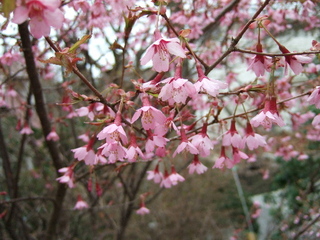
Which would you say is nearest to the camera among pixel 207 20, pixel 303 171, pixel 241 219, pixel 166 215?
pixel 207 20

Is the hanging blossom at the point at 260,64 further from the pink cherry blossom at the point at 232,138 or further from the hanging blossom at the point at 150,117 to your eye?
the hanging blossom at the point at 150,117

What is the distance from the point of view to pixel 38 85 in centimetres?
213

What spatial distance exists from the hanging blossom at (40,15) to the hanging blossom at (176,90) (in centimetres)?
44

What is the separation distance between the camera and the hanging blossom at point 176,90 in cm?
106

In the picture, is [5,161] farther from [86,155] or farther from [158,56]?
[158,56]

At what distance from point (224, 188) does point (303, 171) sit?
303 cm

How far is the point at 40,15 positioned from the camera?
807mm

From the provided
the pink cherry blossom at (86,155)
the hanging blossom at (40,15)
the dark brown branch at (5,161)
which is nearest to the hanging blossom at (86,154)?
the pink cherry blossom at (86,155)

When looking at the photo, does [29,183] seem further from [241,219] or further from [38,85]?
[241,219]

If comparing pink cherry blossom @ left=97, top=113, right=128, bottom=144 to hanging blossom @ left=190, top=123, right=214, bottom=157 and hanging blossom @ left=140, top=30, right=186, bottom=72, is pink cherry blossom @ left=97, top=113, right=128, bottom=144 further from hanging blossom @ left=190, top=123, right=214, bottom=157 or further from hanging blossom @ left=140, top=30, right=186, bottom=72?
hanging blossom @ left=190, top=123, right=214, bottom=157

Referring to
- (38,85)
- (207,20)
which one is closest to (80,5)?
(38,85)

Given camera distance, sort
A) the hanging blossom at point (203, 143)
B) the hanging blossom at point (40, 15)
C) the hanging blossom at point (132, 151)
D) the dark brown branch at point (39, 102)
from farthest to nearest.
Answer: the dark brown branch at point (39, 102) < the hanging blossom at point (203, 143) < the hanging blossom at point (132, 151) < the hanging blossom at point (40, 15)

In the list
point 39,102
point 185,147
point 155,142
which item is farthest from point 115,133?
point 39,102

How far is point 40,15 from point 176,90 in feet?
1.76
